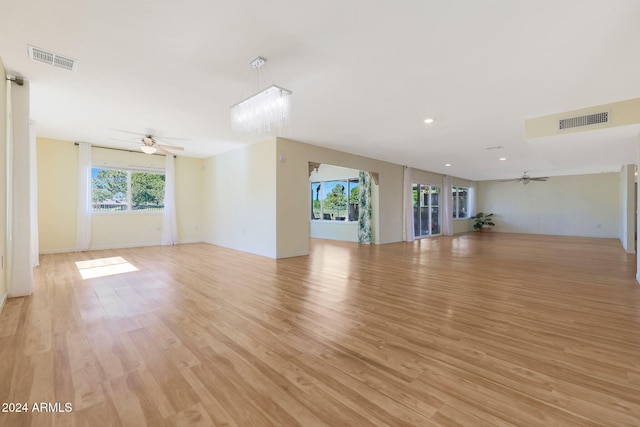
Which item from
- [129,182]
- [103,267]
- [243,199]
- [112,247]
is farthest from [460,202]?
[112,247]

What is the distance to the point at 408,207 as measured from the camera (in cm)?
924

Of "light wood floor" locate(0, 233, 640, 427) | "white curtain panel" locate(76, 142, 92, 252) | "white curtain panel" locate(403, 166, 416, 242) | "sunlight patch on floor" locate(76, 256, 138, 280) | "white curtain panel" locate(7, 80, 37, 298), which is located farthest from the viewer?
"white curtain panel" locate(403, 166, 416, 242)

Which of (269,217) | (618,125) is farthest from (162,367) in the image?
(618,125)

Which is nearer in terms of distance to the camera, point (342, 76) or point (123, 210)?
point (342, 76)

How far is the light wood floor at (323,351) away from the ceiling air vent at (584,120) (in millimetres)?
2419

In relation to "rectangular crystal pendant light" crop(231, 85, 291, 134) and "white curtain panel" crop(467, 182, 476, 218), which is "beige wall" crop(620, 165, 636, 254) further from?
"rectangular crystal pendant light" crop(231, 85, 291, 134)

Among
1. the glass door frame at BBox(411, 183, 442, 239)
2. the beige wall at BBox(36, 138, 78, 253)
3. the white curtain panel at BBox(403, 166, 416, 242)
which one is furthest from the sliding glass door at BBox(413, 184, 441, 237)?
the beige wall at BBox(36, 138, 78, 253)

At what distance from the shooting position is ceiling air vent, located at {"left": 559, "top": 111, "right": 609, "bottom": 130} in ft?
12.5

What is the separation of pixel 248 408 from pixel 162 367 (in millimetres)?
806

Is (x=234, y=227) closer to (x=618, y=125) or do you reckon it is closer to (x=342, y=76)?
(x=342, y=76)

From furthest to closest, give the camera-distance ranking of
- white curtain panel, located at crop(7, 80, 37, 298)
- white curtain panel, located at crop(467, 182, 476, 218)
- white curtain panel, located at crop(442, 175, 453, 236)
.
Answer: white curtain panel, located at crop(467, 182, 476, 218) < white curtain panel, located at crop(442, 175, 453, 236) < white curtain panel, located at crop(7, 80, 37, 298)

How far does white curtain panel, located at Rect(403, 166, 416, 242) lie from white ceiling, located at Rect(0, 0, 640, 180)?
4.38m

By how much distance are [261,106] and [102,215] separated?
21.3 ft

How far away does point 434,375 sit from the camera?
182 cm
